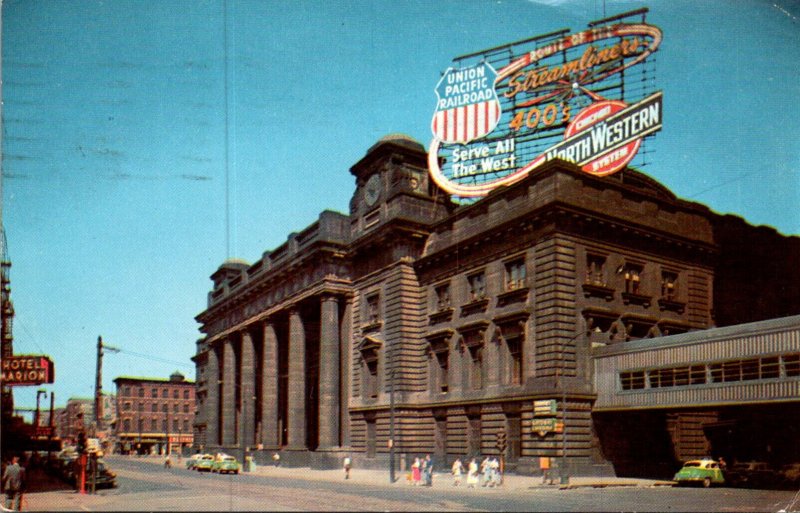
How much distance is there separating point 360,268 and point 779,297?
85.7 ft

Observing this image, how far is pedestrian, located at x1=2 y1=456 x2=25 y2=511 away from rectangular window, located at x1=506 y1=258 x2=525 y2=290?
86.4 feet

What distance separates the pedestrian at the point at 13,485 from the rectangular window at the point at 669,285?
31432 mm

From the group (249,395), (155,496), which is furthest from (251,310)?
(155,496)

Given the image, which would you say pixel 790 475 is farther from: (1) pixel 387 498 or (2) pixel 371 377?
(2) pixel 371 377

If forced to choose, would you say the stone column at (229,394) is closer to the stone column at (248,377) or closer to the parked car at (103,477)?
the stone column at (248,377)

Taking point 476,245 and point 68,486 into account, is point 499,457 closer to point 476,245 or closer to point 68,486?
point 476,245

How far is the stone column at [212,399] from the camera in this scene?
71688 millimetres

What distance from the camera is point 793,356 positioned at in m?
28.3

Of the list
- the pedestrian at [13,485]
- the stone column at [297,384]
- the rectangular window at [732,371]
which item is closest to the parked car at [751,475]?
the rectangular window at [732,371]

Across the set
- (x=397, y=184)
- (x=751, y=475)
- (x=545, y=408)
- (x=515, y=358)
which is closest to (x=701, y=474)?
(x=751, y=475)

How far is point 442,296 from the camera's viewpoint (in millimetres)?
45969

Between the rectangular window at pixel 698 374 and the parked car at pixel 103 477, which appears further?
the rectangular window at pixel 698 374

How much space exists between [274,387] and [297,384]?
6613 mm

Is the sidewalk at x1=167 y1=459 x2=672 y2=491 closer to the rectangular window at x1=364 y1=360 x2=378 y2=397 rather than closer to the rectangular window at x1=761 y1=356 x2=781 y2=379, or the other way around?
the rectangular window at x1=761 y1=356 x2=781 y2=379
